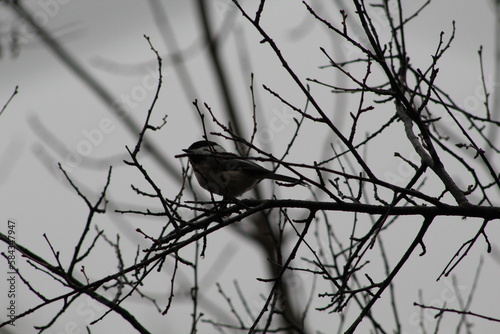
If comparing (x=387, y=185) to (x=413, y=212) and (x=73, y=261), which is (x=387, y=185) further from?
(x=73, y=261)

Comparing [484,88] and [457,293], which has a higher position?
[484,88]

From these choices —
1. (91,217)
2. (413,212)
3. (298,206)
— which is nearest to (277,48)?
(298,206)

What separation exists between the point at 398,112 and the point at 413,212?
1191 millimetres

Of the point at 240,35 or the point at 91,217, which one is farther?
the point at 240,35

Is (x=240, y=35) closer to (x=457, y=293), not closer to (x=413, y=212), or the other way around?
(x=457, y=293)

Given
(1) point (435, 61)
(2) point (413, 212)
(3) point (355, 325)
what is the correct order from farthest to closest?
(1) point (435, 61)
(2) point (413, 212)
(3) point (355, 325)

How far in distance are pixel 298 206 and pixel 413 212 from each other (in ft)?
2.04

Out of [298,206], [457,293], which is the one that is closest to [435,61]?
[298,206]

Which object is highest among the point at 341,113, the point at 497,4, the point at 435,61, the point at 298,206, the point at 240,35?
the point at 240,35

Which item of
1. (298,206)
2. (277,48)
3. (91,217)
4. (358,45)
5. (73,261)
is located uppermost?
(358,45)

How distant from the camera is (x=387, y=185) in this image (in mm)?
2752

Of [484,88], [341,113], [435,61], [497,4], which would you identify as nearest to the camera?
[435,61]

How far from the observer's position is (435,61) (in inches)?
131

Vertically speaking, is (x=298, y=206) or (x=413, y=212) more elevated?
(x=413, y=212)
